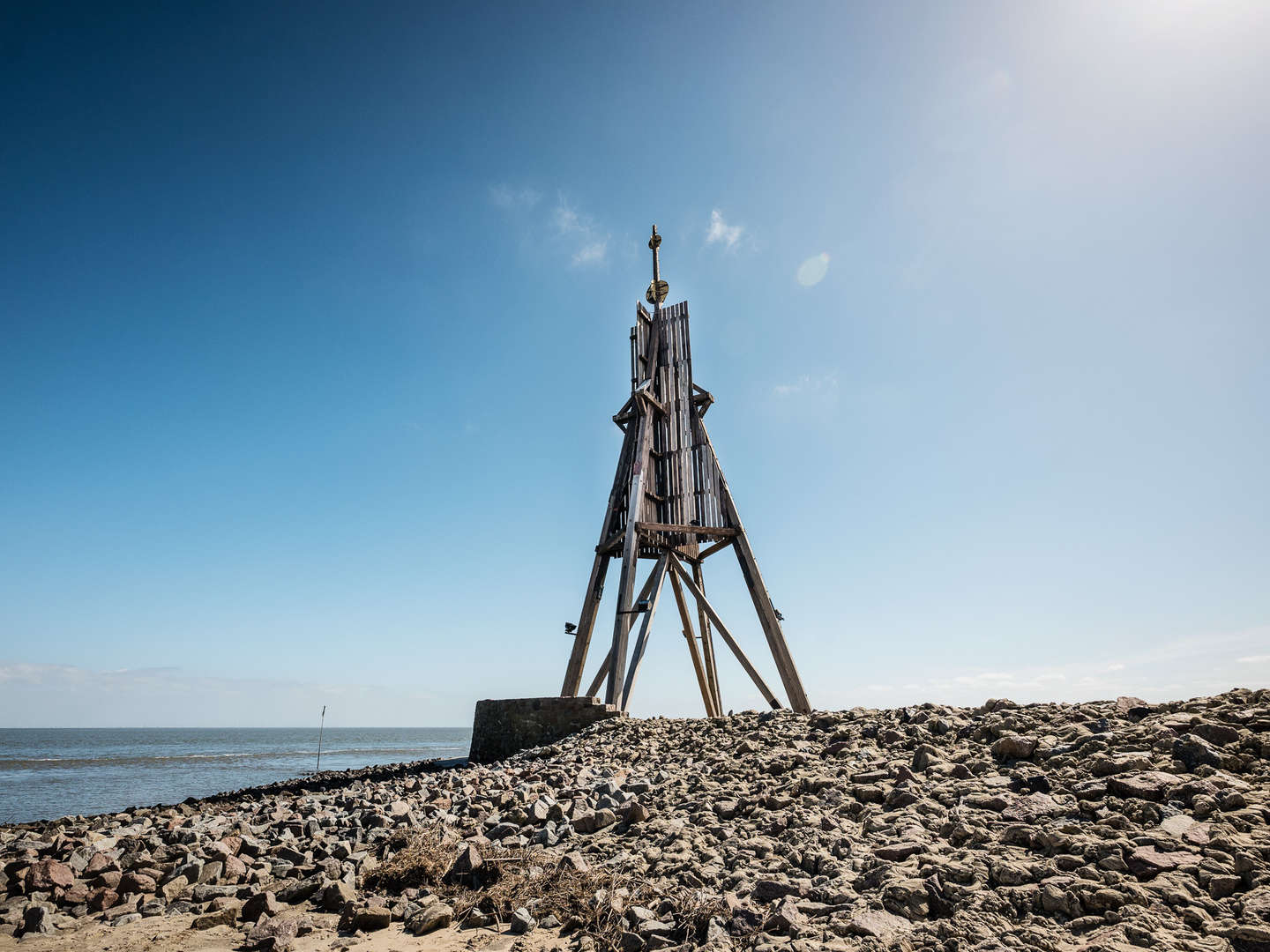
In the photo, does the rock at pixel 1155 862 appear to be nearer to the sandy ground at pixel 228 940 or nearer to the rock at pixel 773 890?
the rock at pixel 773 890

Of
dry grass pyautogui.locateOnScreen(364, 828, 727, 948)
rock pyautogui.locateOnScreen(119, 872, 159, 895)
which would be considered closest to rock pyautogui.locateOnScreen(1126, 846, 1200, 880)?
dry grass pyautogui.locateOnScreen(364, 828, 727, 948)

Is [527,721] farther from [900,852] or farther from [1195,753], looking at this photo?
[1195,753]

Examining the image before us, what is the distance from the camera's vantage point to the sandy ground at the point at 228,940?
3.19 metres

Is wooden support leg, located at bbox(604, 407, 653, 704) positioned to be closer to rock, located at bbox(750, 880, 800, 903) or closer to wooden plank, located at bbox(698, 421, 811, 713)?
wooden plank, located at bbox(698, 421, 811, 713)

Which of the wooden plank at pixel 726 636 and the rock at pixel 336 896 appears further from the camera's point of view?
the wooden plank at pixel 726 636

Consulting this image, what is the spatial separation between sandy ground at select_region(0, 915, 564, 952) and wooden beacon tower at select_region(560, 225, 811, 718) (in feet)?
20.1

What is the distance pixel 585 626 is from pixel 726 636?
2504 mm

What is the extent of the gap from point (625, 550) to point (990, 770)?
21.8 feet

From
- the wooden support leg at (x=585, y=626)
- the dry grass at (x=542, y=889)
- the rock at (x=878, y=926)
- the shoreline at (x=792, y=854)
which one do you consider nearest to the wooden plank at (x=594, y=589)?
the wooden support leg at (x=585, y=626)

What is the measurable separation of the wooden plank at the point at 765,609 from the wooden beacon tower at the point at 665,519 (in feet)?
0.05

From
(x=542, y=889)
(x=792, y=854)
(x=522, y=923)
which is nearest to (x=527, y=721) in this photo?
(x=542, y=889)

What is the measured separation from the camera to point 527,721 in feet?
30.3

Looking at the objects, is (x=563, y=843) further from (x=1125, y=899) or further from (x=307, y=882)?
(x=1125, y=899)

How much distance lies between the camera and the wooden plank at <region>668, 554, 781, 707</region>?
34.0ft
